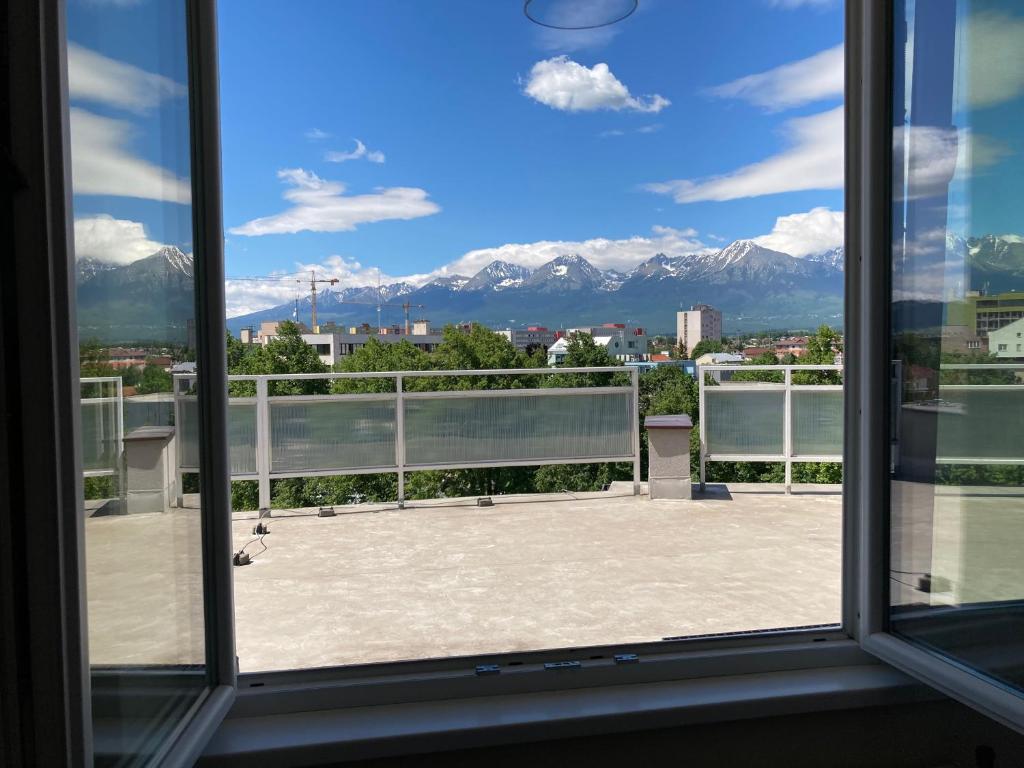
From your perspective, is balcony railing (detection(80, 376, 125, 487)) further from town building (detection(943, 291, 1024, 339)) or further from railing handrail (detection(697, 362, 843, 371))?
railing handrail (detection(697, 362, 843, 371))

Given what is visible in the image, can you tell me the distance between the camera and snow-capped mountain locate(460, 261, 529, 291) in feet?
166

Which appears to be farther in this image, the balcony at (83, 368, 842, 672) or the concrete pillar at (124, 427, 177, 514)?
the balcony at (83, 368, 842, 672)

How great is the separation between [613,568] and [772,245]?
142ft

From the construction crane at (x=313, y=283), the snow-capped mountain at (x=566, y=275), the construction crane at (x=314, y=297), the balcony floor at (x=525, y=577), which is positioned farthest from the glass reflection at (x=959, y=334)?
the construction crane at (x=313, y=283)

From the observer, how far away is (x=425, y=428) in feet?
A: 16.3

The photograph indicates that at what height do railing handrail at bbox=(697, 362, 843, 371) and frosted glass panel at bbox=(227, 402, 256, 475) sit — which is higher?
railing handrail at bbox=(697, 362, 843, 371)

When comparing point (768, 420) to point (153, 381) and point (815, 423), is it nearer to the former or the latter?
point (815, 423)

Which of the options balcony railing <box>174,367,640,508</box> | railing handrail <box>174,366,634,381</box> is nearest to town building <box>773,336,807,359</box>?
railing handrail <box>174,366,634,381</box>

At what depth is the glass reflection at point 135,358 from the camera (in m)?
0.85

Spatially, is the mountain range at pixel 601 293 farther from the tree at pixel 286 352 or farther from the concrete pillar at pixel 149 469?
the concrete pillar at pixel 149 469

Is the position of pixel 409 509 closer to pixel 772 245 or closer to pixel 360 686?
pixel 360 686

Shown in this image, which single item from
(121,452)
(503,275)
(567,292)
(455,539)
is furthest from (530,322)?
(121,452)

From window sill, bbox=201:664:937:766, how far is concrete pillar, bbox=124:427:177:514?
0.56m

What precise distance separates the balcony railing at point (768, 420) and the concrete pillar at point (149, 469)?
14.8 feet
